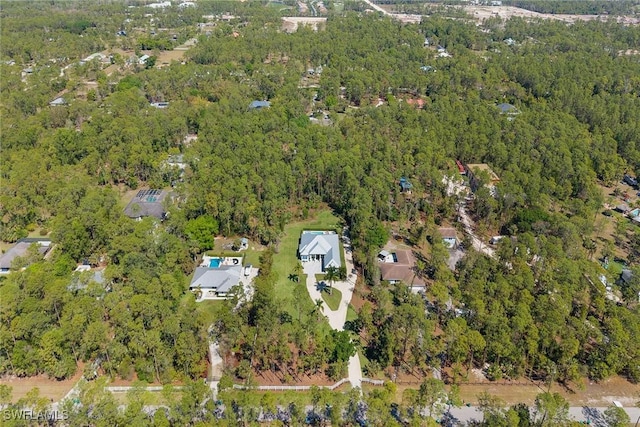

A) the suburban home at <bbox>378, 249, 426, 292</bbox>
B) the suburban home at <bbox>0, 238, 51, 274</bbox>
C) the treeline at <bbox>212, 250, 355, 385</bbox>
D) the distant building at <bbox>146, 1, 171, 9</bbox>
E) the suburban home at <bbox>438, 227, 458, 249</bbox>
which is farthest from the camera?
the distant building at <bbox>146, 1, 171, 9</bbox>

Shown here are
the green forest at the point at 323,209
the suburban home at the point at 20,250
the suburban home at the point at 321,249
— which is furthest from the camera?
the suburban home at the point at 321,249

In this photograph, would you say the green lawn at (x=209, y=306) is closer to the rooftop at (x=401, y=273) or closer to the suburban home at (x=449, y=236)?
the rooftop at (x=401, y=273)

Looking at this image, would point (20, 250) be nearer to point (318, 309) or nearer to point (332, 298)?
point (318, 309)

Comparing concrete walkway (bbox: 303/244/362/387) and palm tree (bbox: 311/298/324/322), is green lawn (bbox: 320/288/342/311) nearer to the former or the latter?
concrete walkway (bbox: 303/244/362/387)

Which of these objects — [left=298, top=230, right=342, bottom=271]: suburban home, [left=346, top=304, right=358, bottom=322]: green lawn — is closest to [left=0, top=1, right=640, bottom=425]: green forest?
[left=346, top=304, right=358, bottom=322]: green lawn

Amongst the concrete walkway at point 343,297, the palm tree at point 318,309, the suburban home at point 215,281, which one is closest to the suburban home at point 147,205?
the suburban home at point 215,281

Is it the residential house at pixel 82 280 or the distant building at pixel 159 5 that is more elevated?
the residential house at pixel 82 280

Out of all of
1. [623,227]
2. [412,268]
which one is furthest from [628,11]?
[412,268]

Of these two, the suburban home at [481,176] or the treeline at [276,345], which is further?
the suburban home at [481,176]
